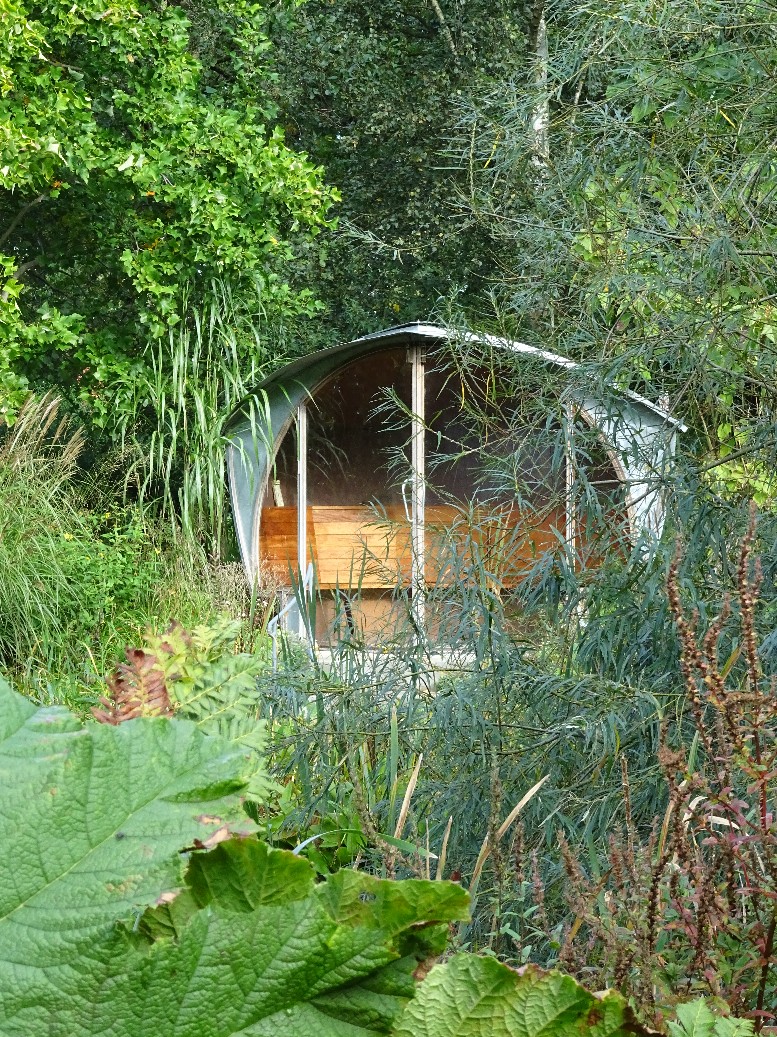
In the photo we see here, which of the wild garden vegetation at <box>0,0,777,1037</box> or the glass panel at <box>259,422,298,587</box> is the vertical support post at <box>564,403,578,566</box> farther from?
the glass panel at <box>259,422,298,587</box>

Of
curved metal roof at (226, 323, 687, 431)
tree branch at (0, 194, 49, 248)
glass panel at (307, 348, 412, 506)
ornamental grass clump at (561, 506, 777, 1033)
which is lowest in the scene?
ornamental grass clump at (561, 506, 777, 1033)

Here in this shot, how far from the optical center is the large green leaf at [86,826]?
0.45 m

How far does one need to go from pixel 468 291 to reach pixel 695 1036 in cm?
1437

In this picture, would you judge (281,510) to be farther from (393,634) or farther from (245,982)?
(245,982)

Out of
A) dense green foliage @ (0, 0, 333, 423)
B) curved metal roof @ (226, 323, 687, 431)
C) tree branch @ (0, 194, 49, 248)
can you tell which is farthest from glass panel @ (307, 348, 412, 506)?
tree branch @ (0, 194, 49, 248)

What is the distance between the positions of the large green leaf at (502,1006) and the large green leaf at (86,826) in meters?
0.12

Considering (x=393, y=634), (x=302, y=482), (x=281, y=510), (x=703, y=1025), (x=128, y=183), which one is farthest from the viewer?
(x=302, y=482)

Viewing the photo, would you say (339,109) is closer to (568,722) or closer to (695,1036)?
(568,722)

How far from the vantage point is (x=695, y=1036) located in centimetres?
71

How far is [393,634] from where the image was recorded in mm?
3873

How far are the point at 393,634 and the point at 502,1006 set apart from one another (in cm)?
340

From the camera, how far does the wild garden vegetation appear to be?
47 centimetres

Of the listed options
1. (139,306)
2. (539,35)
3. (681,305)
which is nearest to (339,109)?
(539,35)

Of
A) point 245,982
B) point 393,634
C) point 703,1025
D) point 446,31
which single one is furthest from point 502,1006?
point 446,31
